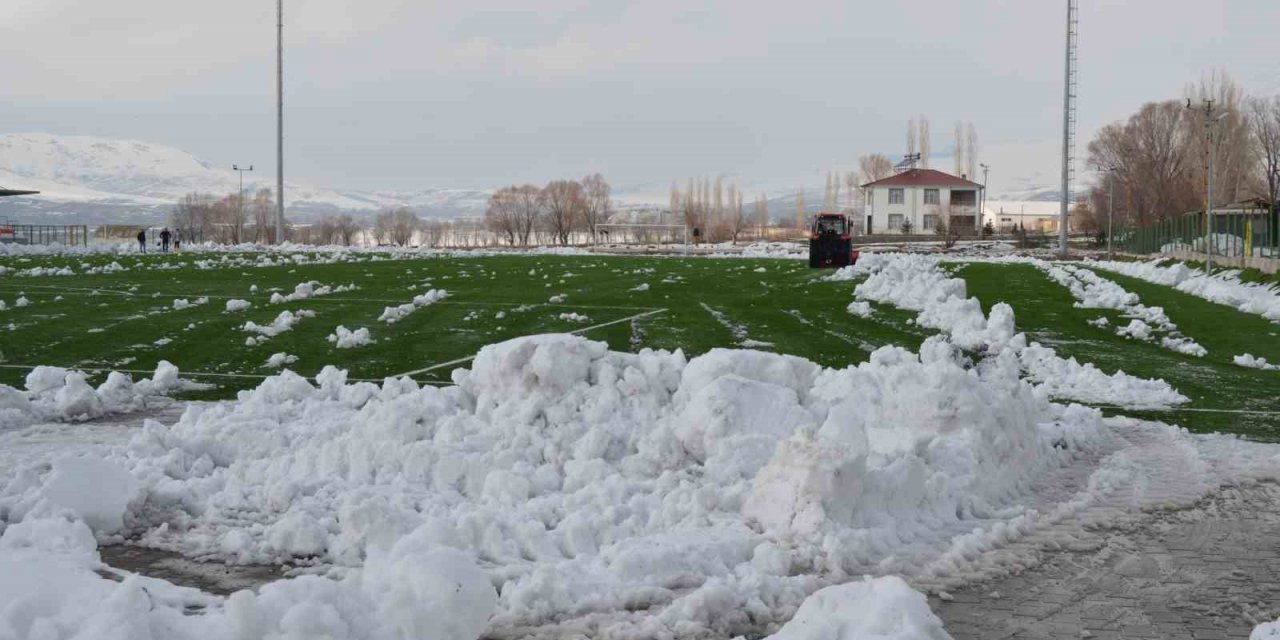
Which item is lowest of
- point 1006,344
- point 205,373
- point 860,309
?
point 205,373

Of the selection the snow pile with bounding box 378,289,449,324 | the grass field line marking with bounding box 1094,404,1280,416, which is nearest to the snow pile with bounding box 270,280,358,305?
the snow pile with bounding box 378,289,449,324

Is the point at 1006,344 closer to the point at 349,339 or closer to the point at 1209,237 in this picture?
the point at 349,339

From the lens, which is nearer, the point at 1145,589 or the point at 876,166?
the point at 1145,589

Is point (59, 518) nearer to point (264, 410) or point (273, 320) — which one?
point (264, 410)

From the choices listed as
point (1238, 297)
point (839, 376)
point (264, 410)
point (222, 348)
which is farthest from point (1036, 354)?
point (1238, 297)

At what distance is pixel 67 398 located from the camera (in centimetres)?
1106

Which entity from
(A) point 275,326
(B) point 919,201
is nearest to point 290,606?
(A) point 275,326

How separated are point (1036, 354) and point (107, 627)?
12576 millimetres

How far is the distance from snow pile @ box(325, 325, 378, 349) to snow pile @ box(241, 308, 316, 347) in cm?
97

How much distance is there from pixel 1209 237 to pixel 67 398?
38.5m

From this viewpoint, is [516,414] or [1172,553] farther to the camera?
[516,414]

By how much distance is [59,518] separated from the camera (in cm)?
695

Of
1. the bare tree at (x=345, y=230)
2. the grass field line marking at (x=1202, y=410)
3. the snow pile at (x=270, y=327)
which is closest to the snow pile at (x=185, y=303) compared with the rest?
the snow pile at (x=270, y=327)

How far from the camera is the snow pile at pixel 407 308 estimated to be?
65.2 ft
